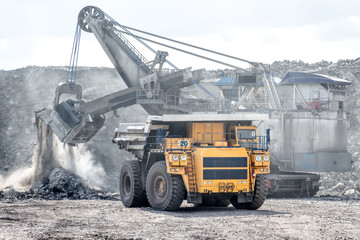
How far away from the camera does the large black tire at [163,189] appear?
17109 mm

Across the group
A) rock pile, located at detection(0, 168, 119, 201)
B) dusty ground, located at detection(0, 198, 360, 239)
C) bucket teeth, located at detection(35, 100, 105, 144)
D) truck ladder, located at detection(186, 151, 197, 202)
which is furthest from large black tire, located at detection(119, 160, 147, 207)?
bucket teeth, located at detection(35, 100, 105, 144)

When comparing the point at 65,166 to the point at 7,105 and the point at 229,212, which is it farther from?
the point at 7,105

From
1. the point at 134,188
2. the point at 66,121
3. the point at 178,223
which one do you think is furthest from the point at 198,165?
the point at 66,121

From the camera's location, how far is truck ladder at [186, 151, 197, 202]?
1698 centimetres

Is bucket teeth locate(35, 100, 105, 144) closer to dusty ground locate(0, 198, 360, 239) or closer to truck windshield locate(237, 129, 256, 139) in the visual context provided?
dusty ground locate(0, 198, 360, 239)

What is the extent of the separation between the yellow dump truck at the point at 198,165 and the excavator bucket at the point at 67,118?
35.1 feet

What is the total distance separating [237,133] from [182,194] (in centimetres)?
244

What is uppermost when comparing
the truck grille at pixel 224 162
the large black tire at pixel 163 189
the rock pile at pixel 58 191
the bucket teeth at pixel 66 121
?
the bucket teeth at pixel 66 121

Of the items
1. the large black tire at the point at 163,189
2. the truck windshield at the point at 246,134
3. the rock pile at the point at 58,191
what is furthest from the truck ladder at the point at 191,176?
the rock pile at the point at 58,191

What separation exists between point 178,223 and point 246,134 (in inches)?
181

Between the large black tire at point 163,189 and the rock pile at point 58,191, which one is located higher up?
the large black tire at point 163,189

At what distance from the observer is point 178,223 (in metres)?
14.5

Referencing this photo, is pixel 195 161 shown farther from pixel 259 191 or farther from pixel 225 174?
pixel 259 191

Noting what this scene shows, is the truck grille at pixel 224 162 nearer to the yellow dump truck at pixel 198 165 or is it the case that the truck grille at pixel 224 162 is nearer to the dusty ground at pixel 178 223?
the yellow dump truck at pixel 198 165
